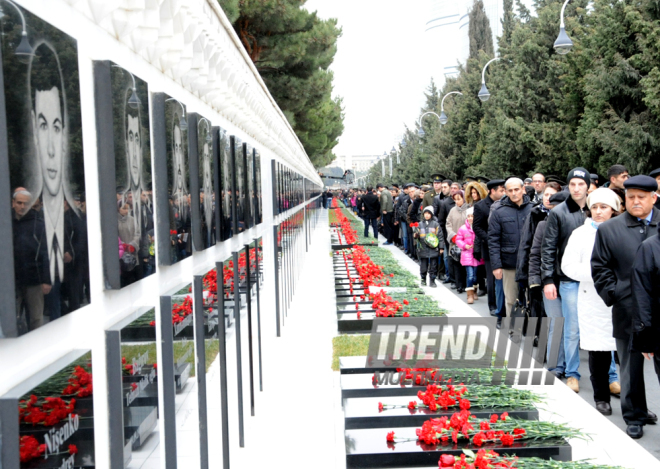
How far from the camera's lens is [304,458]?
522cm

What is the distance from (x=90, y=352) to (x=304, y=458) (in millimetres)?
3567

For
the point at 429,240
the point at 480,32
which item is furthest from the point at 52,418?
the point at 480,32

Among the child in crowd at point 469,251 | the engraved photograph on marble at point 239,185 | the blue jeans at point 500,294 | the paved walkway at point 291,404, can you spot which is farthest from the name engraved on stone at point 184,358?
the child in crowd at point 469,251

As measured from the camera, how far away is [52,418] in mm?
1609

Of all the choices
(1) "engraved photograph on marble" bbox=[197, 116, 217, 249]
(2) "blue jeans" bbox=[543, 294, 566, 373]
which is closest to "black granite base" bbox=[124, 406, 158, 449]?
(1) "engraved photograph on marble" bbox=[197, 116, 217, 249]

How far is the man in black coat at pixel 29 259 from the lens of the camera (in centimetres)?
146

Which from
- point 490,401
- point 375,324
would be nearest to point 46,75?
point 490,401

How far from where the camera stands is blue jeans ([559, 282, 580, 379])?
686 centimetres

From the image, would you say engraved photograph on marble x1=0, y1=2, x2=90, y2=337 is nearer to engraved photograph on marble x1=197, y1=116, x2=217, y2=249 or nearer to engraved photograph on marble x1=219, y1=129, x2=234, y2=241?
engraved photograph on marble x1=197, y1=116, x2=217, y2=249

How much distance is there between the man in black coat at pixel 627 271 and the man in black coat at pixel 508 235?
139 inches

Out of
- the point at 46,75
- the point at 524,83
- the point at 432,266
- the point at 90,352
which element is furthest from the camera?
the point at 524,83

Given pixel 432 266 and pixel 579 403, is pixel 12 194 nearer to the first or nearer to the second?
pixel 579 403

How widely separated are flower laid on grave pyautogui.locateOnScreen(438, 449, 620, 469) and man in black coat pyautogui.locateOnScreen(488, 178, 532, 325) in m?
5.03

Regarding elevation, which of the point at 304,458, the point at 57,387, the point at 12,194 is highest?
the point at 12,194
